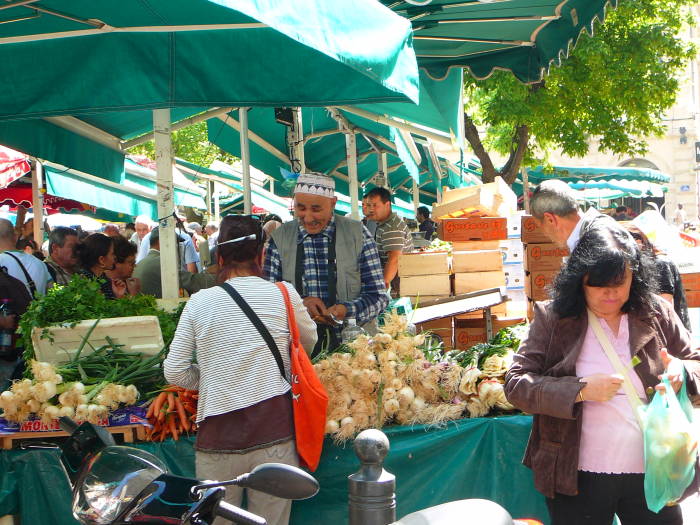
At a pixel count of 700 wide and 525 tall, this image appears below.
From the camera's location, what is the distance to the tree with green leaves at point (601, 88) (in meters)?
17.0

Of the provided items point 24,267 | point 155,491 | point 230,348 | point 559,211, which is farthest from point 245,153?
point 155,491

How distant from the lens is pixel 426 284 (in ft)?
31.3

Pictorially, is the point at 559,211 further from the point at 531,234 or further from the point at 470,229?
the point at 470,229

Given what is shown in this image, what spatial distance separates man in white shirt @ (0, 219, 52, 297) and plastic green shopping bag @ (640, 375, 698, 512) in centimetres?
507

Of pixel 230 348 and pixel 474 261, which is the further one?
pixel 474 261

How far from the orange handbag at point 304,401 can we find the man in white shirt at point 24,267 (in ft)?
11.3

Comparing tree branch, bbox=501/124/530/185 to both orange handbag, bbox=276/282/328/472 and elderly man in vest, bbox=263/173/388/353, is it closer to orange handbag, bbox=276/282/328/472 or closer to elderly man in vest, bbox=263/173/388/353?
elderly man in vest, bbox=263/173/388/353

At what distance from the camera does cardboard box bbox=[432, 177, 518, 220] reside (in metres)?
10.4

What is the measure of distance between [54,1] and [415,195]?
14687mm

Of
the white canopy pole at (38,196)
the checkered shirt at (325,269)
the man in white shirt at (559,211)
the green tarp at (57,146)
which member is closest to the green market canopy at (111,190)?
the white canopy pole at (38,196)

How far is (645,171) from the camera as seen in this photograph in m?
32.5

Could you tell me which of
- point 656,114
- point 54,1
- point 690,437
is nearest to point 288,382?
point 690,437

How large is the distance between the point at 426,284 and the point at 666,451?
6.50 m

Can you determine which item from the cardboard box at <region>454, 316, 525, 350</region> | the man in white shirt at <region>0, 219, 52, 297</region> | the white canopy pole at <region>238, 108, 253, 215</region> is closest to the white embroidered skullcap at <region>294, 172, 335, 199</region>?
the man in white shirt at <region>0, 219, 52, 297</region>
